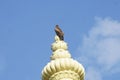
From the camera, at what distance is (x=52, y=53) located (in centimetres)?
3444

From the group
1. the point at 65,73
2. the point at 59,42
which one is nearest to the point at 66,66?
the point at 65,73

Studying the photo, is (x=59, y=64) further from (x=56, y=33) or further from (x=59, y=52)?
(x=56, y=33)

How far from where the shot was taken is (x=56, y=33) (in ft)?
118

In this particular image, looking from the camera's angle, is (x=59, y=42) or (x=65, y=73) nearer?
(x=65, y=73)

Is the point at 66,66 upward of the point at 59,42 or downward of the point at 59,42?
downward

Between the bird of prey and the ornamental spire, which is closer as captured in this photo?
the ornamental spire

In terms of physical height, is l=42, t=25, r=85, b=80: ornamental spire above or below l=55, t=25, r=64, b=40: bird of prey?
below

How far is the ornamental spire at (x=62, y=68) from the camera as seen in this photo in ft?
107

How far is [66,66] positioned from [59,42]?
2510mm

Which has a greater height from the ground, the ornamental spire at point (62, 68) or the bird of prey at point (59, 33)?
the bird of prey at point (59, 33)

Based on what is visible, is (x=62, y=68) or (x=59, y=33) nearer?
(x=62, y=68)

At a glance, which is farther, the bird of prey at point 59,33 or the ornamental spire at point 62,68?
the bird of prey at point 59,33

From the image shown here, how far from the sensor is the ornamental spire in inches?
1288

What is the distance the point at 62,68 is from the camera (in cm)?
3266
